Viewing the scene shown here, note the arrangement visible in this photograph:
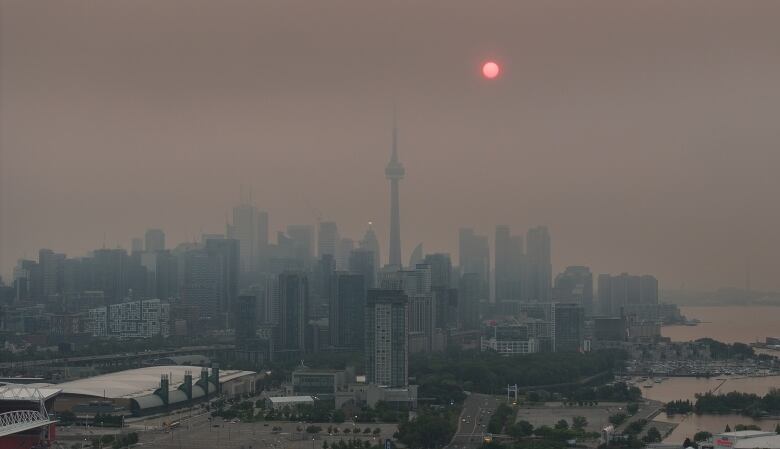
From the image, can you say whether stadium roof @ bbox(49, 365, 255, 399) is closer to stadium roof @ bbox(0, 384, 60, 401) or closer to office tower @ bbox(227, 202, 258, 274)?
stadium roof @ bbox(0, 384, 60, 401)

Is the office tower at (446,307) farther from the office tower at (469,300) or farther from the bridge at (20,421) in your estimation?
the bridge at (20,421)

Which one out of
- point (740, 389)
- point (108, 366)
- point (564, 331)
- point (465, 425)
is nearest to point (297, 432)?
point (465, 425)

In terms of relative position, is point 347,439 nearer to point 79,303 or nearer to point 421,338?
point 421,338

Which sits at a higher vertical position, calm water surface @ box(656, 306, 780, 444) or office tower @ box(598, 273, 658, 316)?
office tower @ box(598, 273, 658, 316)

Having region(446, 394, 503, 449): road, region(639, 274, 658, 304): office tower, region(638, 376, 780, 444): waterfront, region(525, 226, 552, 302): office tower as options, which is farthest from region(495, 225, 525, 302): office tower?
region(446, 394, 503, 449): road

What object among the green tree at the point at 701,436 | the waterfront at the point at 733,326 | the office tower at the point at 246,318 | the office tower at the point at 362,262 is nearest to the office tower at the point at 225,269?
the office tower at the point at 362,262

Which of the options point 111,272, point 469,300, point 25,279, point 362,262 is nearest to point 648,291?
point 469,300

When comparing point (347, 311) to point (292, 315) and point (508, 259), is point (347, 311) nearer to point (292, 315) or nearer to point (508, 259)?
point (292, 315)
